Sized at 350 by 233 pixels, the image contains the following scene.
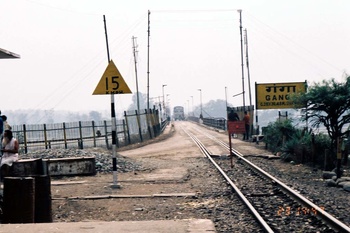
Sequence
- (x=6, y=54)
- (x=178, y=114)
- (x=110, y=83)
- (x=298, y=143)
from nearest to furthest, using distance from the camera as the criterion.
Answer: (x=6, y=54)
(x=110, y=83)
(x=298, y=143)
(x=178, y=114)

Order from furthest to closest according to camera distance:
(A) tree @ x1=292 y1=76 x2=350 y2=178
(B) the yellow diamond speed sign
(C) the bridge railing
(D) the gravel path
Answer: (C) the bridge railing → (A) tree @ x1=292 y1=76 x2=350 y2=178 → (B) the yellow diamond speed sign → (D) the gravel path

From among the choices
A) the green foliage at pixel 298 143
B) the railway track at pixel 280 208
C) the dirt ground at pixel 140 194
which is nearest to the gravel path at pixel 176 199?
the dirt ground at pixel 140 194

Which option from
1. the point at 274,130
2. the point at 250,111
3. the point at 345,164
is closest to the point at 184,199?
the point at 345,164

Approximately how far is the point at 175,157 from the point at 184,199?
11502 mm

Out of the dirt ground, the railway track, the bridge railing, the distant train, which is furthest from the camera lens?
the distant train

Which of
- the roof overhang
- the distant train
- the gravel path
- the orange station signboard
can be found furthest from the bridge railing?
the distant train

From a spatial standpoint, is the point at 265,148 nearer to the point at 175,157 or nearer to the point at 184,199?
the point at 175,157

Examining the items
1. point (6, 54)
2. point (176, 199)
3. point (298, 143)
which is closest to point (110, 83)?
point (176, 199)

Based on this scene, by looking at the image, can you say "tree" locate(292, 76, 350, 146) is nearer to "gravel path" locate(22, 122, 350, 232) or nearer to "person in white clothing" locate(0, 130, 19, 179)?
"gravel path" locate(22, 122, 350, 232)

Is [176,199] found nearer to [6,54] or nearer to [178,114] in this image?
[6,54]

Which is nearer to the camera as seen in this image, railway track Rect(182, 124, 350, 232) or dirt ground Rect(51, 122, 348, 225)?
railway track Rect(182, 124, 350, 232)

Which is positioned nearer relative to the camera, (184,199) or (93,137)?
(184,199)

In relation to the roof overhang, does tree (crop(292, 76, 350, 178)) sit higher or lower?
lower

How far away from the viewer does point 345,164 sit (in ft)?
56.6
